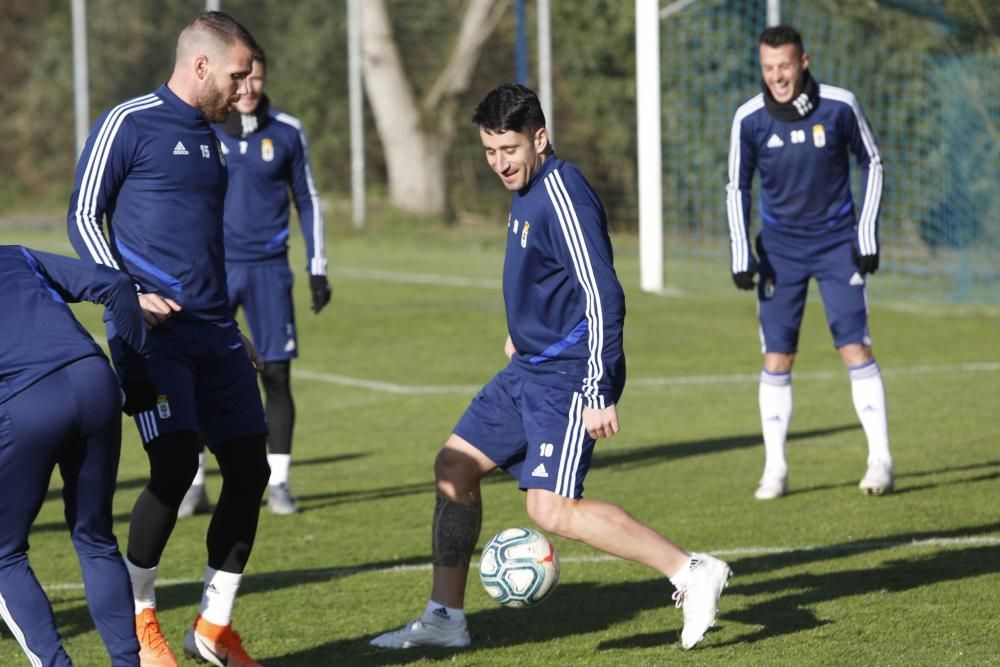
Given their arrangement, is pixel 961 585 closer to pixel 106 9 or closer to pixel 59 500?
pixel 59 500

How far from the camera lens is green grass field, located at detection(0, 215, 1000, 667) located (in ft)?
20.6

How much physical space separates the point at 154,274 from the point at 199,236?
0.22m

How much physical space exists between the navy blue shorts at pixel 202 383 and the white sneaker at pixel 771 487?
13.0 ft

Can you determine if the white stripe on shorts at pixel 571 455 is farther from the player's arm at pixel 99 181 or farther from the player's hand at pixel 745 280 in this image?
the player's hand at pixel 745 280

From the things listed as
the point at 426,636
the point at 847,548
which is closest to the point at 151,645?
the point at 426,636

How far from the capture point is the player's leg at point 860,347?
9.13 metres

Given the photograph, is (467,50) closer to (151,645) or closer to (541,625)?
(541,625)

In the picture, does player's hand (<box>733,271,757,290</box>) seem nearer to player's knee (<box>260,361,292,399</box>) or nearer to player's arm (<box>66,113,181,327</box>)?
player's knee (<box>260,361,292,399</box>)

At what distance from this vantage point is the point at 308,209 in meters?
9.48

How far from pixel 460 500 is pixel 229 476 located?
3.04ft

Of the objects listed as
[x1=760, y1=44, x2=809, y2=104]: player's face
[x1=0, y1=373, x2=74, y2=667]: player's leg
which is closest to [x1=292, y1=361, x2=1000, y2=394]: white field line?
[x1=760, y1=44, x2=809, y2=104]: player's face

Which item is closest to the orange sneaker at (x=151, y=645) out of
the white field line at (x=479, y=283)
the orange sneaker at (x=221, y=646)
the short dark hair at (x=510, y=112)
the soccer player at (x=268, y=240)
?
the orange sneaker at (x=221, y=646)

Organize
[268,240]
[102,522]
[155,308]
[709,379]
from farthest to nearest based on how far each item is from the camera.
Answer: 1. [709,379]
2. [268,240]
3. [155,308]
4. [102,522]

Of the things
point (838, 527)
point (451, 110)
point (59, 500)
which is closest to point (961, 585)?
point (838, 527)
